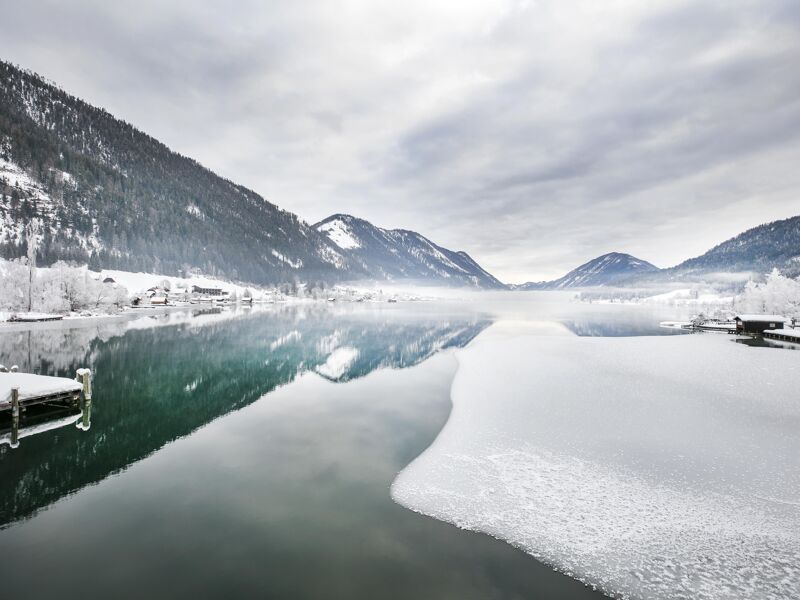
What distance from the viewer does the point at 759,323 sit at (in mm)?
69938

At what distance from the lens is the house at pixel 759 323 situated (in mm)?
69188

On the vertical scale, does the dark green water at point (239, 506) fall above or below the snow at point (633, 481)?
below

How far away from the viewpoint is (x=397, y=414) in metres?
22.6

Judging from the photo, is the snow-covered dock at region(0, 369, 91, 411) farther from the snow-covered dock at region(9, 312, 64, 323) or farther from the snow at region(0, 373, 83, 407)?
the snow-covered dock at region(9, 312, 64, 323)

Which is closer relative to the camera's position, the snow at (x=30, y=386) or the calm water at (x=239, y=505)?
the calm water at (x=239, y=505)

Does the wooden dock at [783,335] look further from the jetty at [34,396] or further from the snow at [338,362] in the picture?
the jetty at [34,396]

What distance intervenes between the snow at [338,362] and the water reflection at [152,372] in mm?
120

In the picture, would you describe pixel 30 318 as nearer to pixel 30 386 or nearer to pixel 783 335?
pixel 30 386

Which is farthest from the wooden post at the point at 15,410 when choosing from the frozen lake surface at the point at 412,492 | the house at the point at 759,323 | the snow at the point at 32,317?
the house at the point at 759,323

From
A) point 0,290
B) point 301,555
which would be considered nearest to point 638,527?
point 301,555

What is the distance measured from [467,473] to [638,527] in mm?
5579

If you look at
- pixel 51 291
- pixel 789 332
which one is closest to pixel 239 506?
pixel 789 332

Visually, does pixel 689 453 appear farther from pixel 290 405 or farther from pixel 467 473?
pixel 290 405

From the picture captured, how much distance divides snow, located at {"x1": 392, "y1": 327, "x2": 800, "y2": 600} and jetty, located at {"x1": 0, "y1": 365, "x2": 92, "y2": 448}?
19.9 m
